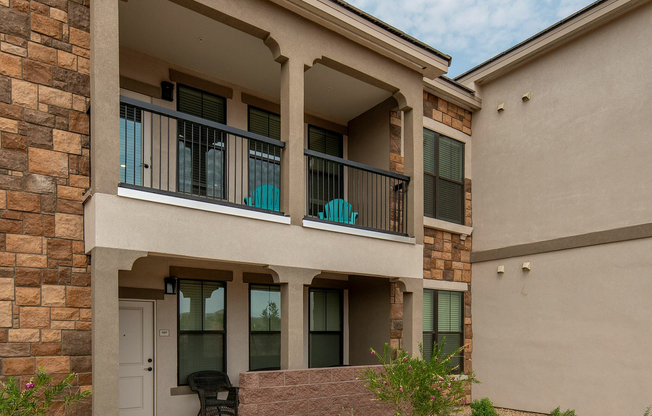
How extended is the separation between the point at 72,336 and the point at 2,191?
1.78 metres

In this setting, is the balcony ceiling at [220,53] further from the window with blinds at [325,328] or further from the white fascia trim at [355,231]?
the window with blinds at [325,328]

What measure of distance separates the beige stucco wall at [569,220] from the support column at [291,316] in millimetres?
4968

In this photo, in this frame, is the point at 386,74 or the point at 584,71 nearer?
the point at 386,74

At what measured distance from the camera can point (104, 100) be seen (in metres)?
5.88

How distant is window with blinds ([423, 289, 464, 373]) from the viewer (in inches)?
406

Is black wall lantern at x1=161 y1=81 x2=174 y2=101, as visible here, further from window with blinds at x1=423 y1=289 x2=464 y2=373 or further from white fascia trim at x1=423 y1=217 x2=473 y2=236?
window with blinds at x1=423 y1=289 x2=464 y2=373

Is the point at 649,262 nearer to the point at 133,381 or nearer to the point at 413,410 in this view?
the point at 413,410

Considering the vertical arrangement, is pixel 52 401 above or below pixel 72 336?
below

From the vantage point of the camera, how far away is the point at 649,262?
830 cm

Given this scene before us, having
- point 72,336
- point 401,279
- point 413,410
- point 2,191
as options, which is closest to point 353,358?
point 401,279

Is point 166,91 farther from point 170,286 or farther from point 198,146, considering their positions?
point 170,286

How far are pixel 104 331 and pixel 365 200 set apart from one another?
5.70 m

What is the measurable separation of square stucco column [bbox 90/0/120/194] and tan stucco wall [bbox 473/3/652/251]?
7661mm

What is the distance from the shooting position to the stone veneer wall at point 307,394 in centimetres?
676
